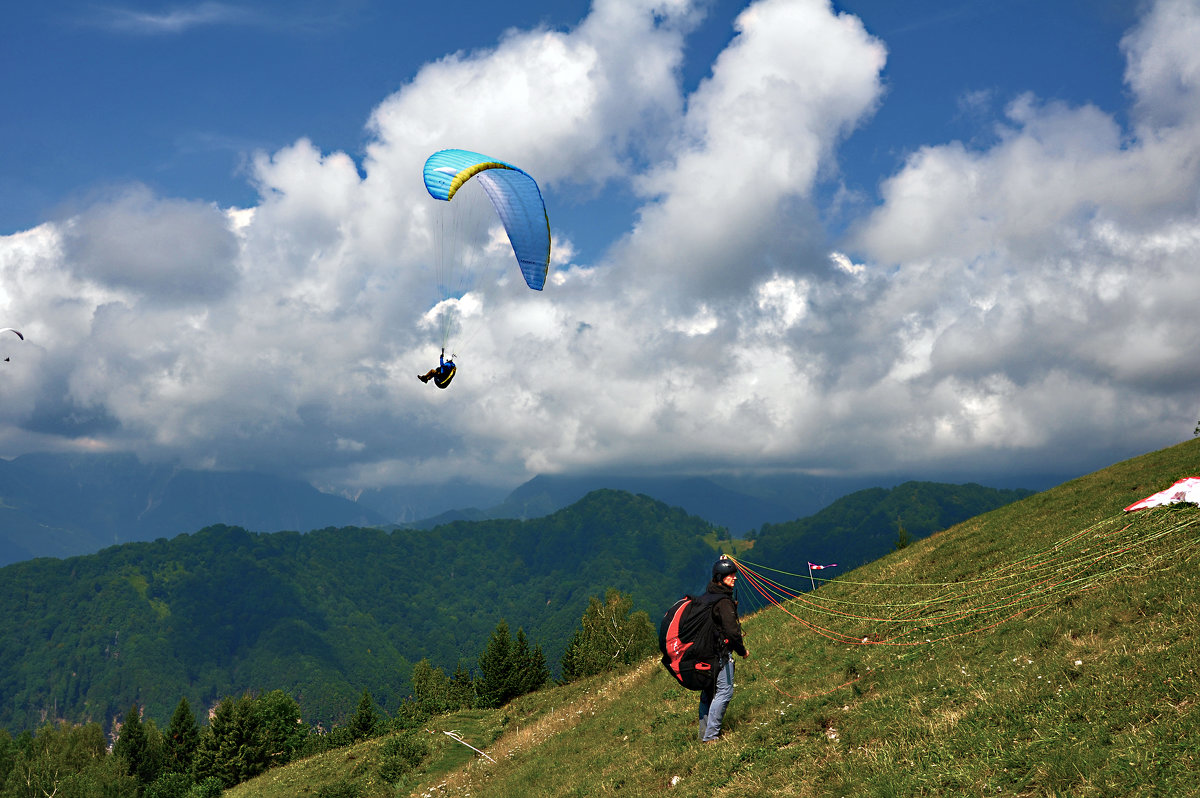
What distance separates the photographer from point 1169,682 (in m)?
9.36

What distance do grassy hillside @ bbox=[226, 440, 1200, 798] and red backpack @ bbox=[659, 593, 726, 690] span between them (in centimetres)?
171

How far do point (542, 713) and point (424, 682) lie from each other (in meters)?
88.6

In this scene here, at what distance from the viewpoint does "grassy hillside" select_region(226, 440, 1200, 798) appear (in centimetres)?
873

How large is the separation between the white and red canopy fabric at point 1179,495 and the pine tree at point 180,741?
9738cm

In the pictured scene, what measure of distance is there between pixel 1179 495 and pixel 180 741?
336 ft

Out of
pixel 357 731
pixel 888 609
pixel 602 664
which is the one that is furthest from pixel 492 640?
pixel 888 609

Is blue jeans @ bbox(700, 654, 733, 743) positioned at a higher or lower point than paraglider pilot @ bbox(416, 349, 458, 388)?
lower

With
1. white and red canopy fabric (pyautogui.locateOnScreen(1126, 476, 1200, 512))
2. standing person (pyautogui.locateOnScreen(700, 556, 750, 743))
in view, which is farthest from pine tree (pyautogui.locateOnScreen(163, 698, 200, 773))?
white and red canopy fabric (pyautogui.locateOnScreen(1126, 476, 1200, 512))

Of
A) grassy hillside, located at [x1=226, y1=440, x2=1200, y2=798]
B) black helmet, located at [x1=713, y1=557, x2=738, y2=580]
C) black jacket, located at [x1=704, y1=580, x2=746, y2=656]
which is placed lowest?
grassy hillside, located at [x1=226, y1=440, x2=1200, y2=798]

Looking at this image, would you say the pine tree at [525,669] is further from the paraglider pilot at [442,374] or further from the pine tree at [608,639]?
the paraglider pilot at [442,374]

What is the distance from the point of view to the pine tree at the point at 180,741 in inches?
3140

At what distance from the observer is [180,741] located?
80.8 meters

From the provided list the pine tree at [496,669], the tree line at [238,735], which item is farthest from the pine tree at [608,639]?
the pine tree at [496,669]

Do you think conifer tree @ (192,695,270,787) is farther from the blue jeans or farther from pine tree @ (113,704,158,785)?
the blue jeans
